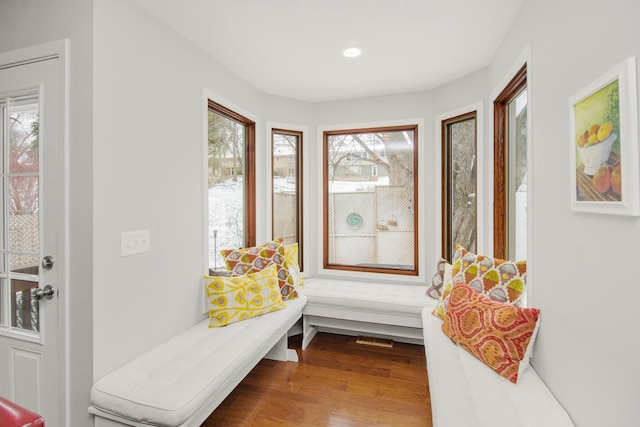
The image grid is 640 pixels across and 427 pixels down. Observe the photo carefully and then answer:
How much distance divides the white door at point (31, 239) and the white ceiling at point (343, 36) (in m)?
0.81

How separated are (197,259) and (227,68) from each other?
156 cm

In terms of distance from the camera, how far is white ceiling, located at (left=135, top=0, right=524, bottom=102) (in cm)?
178

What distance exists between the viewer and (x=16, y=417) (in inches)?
25.5

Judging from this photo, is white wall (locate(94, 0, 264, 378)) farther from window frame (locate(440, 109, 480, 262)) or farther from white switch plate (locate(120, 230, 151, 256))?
window frame (locate(440, 109, 480, 262))

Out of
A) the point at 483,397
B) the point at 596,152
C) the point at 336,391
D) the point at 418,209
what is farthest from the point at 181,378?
the point at 418,209

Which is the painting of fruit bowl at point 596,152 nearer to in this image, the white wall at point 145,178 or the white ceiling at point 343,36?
the white ceiling at point 343,36

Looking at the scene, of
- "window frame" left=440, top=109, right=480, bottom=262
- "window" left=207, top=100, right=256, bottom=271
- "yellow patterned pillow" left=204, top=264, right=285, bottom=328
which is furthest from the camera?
"window frame" left=440, top=109, right=480, bottom=262

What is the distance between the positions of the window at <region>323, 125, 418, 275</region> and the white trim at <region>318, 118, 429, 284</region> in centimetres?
5

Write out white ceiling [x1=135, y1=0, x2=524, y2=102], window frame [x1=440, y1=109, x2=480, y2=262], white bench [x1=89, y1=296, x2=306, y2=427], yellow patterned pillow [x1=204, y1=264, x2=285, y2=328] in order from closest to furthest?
white bench [x1=89, y1=296, x2=306, y2=427]
white ceiling [x1=135, y1=0, x2=524, y2=102]
yellow patterned pillow [x1=204, y1=264, x2=285, y2=328]
window frame [x1=440, y1=109, x2=480, y2=262]

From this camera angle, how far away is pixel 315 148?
3.42 meters

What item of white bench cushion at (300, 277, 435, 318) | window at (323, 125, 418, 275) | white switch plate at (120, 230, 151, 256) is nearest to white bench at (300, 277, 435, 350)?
white bench cushion at (300, 277, 435, 318)

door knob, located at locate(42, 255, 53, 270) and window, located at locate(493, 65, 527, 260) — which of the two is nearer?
door knob, located at locate(42, 255, 53, 270)

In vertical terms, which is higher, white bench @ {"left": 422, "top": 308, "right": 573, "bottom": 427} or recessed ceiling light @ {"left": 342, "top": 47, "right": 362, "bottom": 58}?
recessed ceiling light @ {"left": 342, "top": 47, "right": 362, "bottom": 58}

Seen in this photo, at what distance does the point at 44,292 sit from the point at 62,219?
39cm
